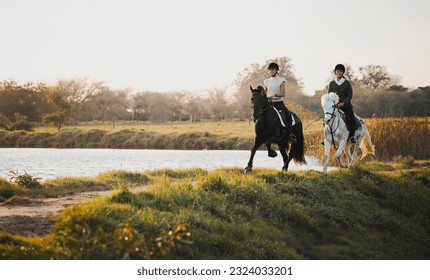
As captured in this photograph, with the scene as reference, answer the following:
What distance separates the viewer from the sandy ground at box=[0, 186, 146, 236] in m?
6.72

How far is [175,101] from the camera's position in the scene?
217ft

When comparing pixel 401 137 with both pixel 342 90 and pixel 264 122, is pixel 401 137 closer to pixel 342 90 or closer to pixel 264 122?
pixel 342 90

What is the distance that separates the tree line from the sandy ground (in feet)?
23.7

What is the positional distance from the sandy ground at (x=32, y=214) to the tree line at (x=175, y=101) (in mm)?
7211

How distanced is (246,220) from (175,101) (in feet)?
193

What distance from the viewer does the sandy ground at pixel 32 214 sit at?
6.72 m

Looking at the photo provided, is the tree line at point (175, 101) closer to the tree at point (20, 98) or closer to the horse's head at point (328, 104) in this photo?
the tree at point (20, 98)

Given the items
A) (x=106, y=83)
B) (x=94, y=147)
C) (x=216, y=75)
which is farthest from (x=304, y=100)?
(x=216, y=75)

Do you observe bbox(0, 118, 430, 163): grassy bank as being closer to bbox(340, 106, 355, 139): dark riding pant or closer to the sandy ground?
bbox(340, 106, 355, 139): dark riding pant

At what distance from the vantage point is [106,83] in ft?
154

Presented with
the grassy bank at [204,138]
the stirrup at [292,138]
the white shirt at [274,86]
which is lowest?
the grassy bank at [204,138]

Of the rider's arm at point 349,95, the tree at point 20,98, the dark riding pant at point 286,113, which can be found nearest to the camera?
the dark riding pant at point 286,113

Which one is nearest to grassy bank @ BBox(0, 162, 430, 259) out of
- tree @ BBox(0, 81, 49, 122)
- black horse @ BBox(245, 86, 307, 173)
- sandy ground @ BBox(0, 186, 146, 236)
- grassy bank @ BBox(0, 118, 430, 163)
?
sandy ground @ BBox(0, 186, 146, 236)

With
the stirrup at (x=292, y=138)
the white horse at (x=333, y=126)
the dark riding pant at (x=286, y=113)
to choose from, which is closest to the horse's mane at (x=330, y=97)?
the white horse at (x=333, y=126)
